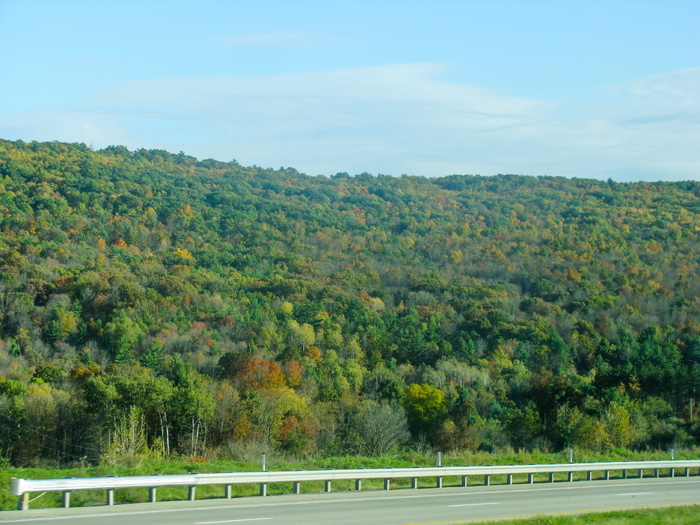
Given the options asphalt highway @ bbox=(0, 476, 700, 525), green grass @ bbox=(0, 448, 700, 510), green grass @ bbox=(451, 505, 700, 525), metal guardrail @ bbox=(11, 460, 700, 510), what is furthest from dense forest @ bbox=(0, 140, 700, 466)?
green grass @ bbox=(451, 505, 700, 525)

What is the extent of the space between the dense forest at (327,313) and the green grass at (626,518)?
9658 mm

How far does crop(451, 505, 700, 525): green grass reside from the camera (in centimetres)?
1367

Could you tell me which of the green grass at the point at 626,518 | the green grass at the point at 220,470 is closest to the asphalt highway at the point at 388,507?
the green grass at the point at 220,470

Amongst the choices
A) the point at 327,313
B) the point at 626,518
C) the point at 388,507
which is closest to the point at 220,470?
the point at 388,507

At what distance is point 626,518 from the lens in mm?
14344

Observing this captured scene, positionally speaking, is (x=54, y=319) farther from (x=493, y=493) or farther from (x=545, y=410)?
(x=493, y=493)

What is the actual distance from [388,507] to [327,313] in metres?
77.1

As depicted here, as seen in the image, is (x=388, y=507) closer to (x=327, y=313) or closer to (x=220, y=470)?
(x=220, y=470)

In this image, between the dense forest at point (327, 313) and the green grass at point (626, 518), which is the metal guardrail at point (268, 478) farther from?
the dense forest at point (327, 313)

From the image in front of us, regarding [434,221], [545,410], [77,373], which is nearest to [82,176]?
[434,221]

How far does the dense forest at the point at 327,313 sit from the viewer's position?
3797 cm

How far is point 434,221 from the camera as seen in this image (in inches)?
6014

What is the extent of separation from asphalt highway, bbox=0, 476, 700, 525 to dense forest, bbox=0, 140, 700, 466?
4707mm

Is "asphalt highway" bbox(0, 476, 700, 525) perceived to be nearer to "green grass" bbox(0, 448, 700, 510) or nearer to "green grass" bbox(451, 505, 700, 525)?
"green grass" bbox(0, 448, 700, 510)
